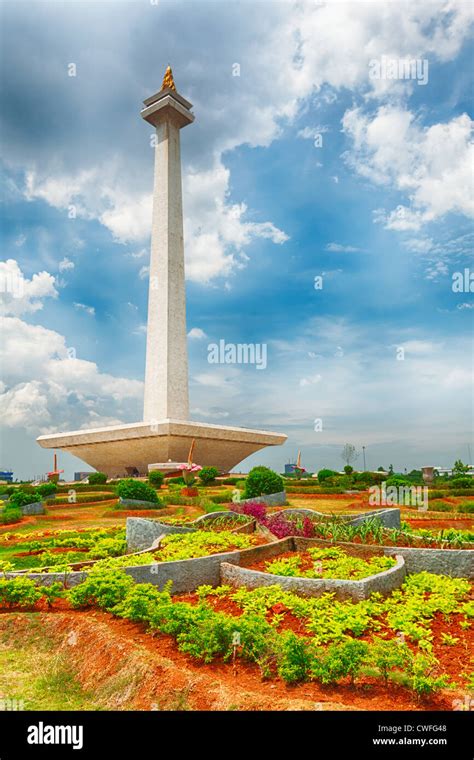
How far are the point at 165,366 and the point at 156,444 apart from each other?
17.6ft

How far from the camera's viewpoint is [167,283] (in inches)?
1454

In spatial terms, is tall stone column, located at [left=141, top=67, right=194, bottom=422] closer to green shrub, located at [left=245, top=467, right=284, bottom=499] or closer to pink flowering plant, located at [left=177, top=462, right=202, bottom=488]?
pink flowering plant, located at [left=177, top=462, right=202, bottom=488]

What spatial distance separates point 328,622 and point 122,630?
7.19ft

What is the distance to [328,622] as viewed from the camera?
5.53 meters

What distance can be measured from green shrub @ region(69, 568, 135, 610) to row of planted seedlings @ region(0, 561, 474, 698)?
0.04 feet

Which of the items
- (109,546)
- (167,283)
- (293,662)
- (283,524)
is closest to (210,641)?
(293,662)

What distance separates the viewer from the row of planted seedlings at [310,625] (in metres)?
4.42

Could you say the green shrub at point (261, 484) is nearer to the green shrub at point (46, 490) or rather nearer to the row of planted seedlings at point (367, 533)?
the row of planted seedlings at point (367, 533)

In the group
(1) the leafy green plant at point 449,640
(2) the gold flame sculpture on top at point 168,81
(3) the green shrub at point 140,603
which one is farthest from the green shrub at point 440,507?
(2) the gold flame sculpture on top at point 168,81

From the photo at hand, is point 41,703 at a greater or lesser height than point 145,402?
lesser

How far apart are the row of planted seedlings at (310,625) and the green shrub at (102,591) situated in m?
0.01

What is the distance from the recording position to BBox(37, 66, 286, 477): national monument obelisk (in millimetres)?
35312
